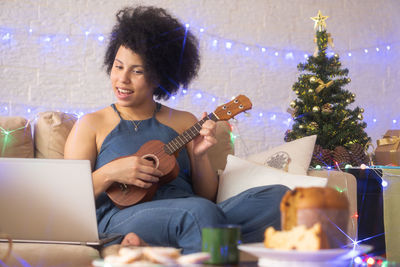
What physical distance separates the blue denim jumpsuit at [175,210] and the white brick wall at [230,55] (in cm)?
118

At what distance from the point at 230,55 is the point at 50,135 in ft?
5.18

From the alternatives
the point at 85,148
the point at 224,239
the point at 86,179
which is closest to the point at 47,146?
the point at 85,148

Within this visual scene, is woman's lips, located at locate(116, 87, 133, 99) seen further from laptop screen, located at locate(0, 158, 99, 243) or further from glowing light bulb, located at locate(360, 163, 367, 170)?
glowing light bulb, located at locate(360, 163, 367, 170)

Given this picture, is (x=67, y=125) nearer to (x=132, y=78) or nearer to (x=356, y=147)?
(x=132, y=78)

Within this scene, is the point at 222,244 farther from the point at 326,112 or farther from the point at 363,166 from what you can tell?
the point at 326,112

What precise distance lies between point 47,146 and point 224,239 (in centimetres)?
135

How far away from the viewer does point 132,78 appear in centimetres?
185

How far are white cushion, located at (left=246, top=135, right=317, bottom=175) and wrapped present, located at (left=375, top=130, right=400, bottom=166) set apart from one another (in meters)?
0.68

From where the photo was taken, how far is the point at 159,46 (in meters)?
2.03

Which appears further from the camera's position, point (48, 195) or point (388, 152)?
point (388, 152)

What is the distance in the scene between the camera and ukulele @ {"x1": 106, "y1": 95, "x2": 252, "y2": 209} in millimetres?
1615

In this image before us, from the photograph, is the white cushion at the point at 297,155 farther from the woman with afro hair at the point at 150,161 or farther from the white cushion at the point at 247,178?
the woman with afro hair at the point at 150,161

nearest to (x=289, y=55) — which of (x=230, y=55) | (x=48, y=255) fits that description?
(x=230, y=55)

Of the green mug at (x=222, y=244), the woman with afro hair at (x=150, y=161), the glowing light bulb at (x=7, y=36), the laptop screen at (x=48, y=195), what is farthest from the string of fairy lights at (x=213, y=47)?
the green mug at (x=222, y=244)
